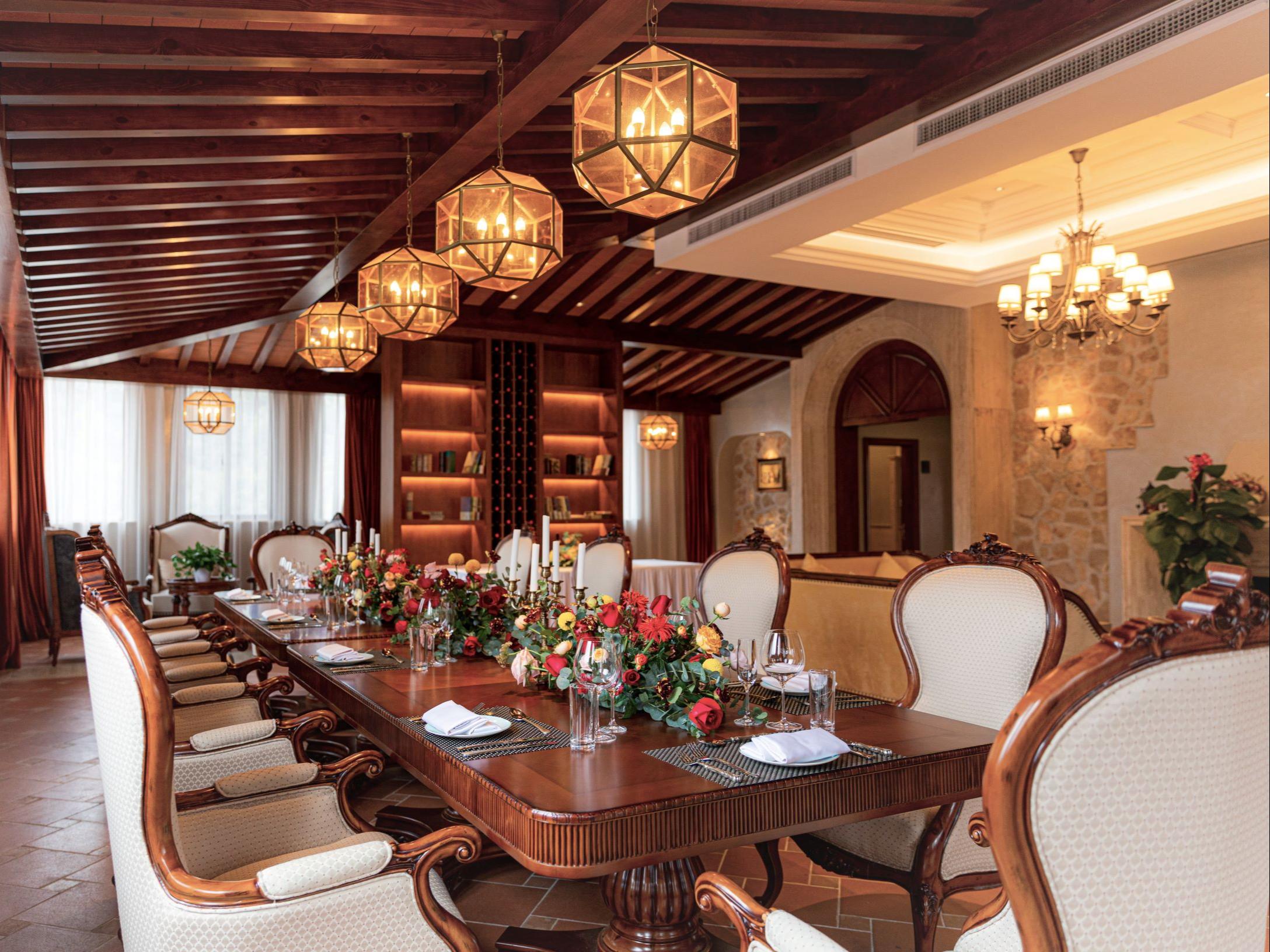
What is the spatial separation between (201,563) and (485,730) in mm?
6793

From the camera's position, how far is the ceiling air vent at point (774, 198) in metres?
4.98

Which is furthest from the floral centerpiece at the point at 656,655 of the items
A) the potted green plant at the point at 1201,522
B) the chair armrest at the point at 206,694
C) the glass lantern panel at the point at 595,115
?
the potted green plant at the point at 1201,522

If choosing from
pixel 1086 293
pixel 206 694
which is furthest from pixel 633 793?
pixel 1086 293

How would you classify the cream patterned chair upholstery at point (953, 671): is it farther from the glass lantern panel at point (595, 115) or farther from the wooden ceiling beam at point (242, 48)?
the wooden ceiling beam at point (242, 48)

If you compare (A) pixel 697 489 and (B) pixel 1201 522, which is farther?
(A) pixel 697 489

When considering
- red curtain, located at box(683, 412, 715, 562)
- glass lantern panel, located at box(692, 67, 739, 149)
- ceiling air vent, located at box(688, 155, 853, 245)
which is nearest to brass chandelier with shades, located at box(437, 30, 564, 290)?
glass lantern panel, located at box(692, 67, 739, 149)

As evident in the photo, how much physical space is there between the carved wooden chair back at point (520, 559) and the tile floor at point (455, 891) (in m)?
0.98

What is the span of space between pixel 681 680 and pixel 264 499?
9537mm

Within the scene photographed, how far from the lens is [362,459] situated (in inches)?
438

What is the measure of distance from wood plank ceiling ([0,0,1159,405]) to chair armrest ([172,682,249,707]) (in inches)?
82.8

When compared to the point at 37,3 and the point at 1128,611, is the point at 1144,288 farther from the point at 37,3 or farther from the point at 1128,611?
the point at 37,3

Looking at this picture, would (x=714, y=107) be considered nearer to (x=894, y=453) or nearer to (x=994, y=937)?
(x=994, y=937)

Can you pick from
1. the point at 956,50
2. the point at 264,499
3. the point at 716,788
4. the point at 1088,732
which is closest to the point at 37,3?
the point at 716,788

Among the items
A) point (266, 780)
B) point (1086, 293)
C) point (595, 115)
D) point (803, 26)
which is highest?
point (803, 26)
